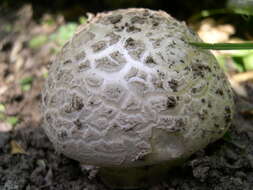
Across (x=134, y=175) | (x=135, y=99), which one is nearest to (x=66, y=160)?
(x=134, y=175)

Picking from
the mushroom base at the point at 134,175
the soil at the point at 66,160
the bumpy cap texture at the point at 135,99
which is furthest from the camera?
the soil at the point at 66,160

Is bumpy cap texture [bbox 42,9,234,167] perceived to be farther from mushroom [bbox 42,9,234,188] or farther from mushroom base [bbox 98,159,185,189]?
mushroom base [bbox 98,159,185,189]

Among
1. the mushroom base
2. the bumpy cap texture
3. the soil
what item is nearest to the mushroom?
the bumpy cap texture

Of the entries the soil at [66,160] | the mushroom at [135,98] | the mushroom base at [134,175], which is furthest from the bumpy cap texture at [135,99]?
the soil at [66,160]

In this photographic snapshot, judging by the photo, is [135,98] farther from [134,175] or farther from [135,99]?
[134,175]

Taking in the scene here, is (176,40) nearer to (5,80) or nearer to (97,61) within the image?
Answer: (97,61)

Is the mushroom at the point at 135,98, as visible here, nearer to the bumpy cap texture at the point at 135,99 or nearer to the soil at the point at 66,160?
the bumpy cap texture at the point at 135,99
